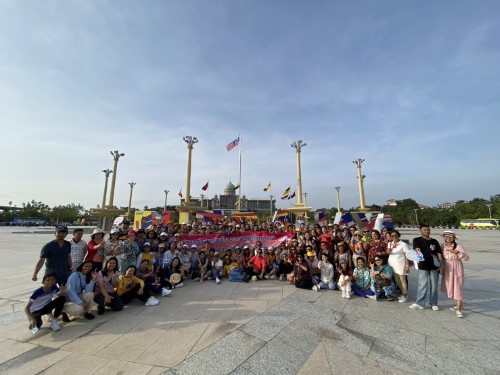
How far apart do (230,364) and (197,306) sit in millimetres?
2479

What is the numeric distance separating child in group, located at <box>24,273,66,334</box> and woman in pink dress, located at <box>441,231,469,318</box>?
7940mm

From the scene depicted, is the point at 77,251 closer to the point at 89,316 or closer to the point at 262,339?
the point at 89,316

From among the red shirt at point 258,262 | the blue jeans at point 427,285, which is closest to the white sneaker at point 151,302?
the red shirt at point 258,262

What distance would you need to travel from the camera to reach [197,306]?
5.58m

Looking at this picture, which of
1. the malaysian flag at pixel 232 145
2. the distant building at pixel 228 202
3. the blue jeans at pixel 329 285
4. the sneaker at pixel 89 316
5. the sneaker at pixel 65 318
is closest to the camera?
the sneaker at pixel 65 318

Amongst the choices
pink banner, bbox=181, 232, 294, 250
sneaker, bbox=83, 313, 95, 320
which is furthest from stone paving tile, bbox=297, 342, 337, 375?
pink banner, bbox=181, 232, 294, 250

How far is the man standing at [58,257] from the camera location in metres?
5.06

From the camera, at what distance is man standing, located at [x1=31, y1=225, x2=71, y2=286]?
16.6 feet

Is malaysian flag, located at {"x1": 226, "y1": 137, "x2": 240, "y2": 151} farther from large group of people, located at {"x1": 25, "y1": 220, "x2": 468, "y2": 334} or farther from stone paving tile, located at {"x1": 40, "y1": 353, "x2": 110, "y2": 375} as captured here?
stone paving tile, located at {"x1": 40, "y1": 353, "x2": 110, "y2": 375}

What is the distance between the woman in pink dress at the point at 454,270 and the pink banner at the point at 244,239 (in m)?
4.96

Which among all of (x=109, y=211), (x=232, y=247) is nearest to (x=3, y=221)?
(x=109, y=211)

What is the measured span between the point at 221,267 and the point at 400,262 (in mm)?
5240

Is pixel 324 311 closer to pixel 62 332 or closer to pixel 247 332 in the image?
pixel 247 332

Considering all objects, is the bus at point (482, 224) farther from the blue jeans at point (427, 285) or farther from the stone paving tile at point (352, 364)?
the stone paving tile at point (352, 364)
